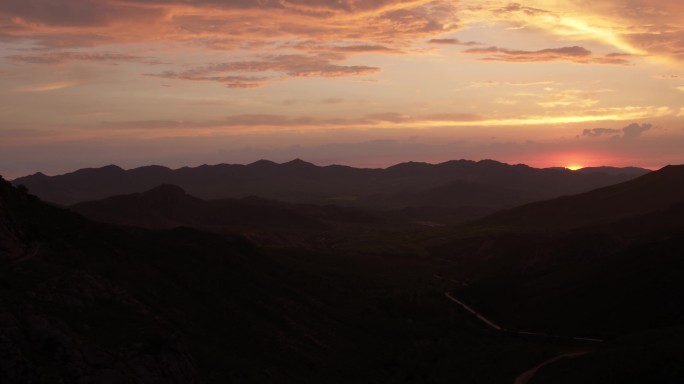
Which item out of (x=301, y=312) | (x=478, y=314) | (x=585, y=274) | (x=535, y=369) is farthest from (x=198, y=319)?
(x=585, y=274)

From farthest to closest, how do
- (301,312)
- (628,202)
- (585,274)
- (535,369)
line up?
1. (628,202)
2. (585,274)
3. (301,312)
4. (535,369)

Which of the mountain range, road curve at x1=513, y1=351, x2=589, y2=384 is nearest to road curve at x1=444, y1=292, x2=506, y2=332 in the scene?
the mountain range

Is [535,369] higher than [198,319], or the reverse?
[198,319]

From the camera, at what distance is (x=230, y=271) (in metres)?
85.4

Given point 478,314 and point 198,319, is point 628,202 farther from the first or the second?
point 198,319

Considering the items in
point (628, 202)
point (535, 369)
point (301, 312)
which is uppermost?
point (628, 202)

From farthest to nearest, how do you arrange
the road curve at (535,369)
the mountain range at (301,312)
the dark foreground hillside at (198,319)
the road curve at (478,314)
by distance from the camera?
1. the road curve at (478,314)
2. the road curve at (535,369)
3. the mountain range at (301,312)
4. the dark foreground hillside at (198,319)

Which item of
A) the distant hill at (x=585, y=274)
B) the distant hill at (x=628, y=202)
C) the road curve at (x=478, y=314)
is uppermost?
the distant hill at (x=628, y=202)

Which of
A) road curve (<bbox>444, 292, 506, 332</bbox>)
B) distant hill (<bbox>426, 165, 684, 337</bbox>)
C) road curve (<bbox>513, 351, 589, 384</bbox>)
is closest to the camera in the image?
road curve (<bbox>513, 351, 589, 384</bbox>)

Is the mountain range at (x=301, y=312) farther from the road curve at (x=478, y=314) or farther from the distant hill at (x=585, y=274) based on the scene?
the road curve at (x=478, y=314)

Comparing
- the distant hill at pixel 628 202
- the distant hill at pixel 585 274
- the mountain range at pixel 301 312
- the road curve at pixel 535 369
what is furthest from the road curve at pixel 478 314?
the distant hill at pixel 628 202

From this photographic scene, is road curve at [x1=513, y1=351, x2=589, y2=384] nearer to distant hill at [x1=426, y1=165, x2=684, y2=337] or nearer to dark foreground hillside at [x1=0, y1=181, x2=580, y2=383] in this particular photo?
dark foreground hillside at [x1=0, y1=181, x2=580, y2=383]

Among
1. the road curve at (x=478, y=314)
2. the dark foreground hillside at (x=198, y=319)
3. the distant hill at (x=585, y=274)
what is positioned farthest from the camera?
the road curve at (x=478, y=314)

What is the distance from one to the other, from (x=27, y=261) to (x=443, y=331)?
54.7 metres
